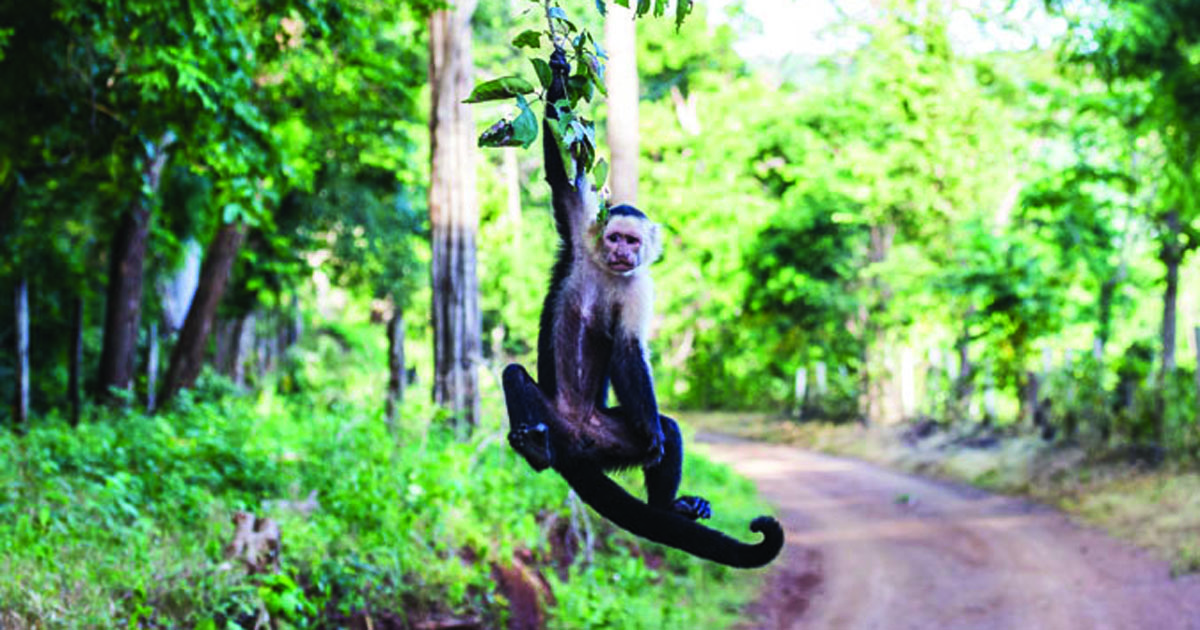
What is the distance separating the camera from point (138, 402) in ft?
48.8

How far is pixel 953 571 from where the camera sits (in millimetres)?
11102

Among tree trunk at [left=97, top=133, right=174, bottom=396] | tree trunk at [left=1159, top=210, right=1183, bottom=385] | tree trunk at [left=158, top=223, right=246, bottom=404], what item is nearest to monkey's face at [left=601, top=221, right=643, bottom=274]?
tree trunk at [left=158, top=223, right=246, bottom=404]

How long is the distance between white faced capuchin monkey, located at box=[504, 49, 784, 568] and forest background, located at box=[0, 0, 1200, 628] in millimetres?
810

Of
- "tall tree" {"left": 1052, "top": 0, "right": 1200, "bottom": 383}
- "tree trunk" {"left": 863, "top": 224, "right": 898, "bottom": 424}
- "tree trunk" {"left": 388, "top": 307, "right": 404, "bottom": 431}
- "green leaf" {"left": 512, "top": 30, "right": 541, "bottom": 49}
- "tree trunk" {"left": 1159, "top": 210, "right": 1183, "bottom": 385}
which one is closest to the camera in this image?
"green leaf" {"left": 512, "top": 30, "right": 541, "bottom": 49}

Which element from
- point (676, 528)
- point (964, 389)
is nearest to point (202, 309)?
point (676, 528)

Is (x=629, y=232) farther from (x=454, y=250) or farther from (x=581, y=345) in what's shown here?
(x=454, y=250)

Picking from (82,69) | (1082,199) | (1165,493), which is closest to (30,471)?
A: (82,69)

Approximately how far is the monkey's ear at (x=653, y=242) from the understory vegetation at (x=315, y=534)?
3.50 metres

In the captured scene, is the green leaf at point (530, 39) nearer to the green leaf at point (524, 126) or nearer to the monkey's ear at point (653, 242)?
the green leaf at point (524, 126)

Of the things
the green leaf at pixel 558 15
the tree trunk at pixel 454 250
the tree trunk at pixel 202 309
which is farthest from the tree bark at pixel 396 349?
the green leaf at pixel 558 15

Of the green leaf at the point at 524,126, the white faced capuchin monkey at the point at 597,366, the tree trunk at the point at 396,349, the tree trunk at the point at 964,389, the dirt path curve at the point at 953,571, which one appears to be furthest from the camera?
the tree trunk at the point at 964,389

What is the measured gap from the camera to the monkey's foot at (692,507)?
3268mm

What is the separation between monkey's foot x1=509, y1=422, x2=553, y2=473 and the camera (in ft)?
9.75

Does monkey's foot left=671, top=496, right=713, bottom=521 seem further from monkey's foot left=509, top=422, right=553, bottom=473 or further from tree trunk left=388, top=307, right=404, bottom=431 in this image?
tree trunk left=388, top=307, right=404, bottom=431
